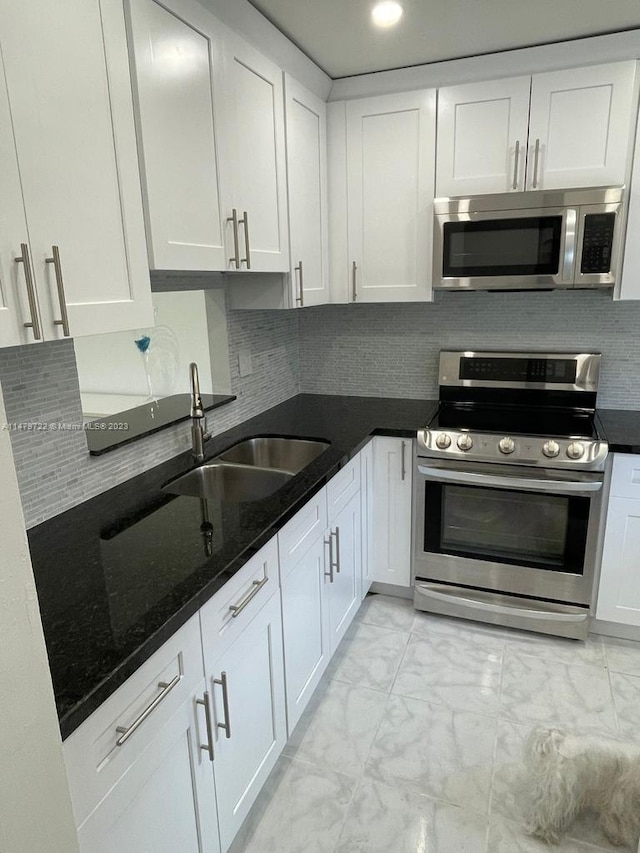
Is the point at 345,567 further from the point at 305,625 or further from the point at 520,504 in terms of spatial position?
the point at 520,504

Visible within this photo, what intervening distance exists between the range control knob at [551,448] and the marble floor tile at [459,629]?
861mm

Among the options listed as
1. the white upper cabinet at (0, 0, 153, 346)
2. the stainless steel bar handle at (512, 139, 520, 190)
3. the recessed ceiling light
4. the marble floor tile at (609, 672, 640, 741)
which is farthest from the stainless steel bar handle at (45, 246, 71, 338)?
the marble floor tile at (609, 672, 640, 741)

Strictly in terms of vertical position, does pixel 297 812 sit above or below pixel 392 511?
below

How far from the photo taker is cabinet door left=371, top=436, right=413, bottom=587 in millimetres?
2496

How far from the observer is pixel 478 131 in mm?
2303

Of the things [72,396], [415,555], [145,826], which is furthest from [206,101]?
[415,555]

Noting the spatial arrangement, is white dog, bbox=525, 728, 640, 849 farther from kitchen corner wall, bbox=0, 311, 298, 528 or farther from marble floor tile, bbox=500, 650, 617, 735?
kitchen corner wall, bbox=0, 311, 298, 528

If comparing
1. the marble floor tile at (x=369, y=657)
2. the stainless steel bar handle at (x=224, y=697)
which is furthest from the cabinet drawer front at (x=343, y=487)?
the stainless steel bar handle at (x=224, y=697)

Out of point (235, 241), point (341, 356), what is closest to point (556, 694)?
point (341, 356)

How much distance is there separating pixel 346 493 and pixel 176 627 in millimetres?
→ 1185

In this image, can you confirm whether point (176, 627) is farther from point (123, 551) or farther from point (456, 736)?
point (456, 736)

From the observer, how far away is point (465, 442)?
233 cm

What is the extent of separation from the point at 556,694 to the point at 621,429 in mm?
1109

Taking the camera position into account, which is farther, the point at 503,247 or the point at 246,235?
the point at 503,247
